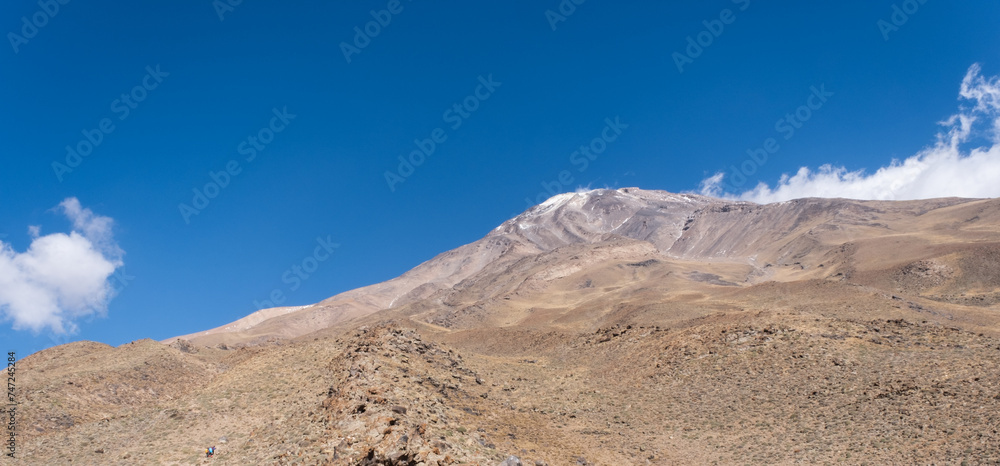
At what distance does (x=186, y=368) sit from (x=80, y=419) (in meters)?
9.58

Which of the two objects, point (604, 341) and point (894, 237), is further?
point (894, 237)

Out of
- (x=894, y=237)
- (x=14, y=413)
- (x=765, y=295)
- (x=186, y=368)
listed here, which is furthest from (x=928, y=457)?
(x=894, y=237)

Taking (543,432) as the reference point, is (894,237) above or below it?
above

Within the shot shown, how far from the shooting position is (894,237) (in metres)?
95.5

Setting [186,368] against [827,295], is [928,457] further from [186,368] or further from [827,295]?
[827,295]

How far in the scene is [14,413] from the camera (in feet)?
66.1

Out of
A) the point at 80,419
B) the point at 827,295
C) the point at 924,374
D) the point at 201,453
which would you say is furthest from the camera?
the point at 827,295

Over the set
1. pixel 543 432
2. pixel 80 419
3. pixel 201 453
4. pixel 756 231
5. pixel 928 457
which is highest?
pixel 756 231

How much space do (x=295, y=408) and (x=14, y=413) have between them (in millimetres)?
10683

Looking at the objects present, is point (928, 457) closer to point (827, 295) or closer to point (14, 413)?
point (14, 413)

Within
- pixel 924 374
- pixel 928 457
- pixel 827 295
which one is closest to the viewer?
pixel 928 457

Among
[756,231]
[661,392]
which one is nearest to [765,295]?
[661,392]

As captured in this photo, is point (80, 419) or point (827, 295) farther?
point (827, 295)

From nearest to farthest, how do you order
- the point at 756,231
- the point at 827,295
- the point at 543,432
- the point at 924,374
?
the point at 543,432, the point at 924,374, the point at 827,295, the point at 756,231
